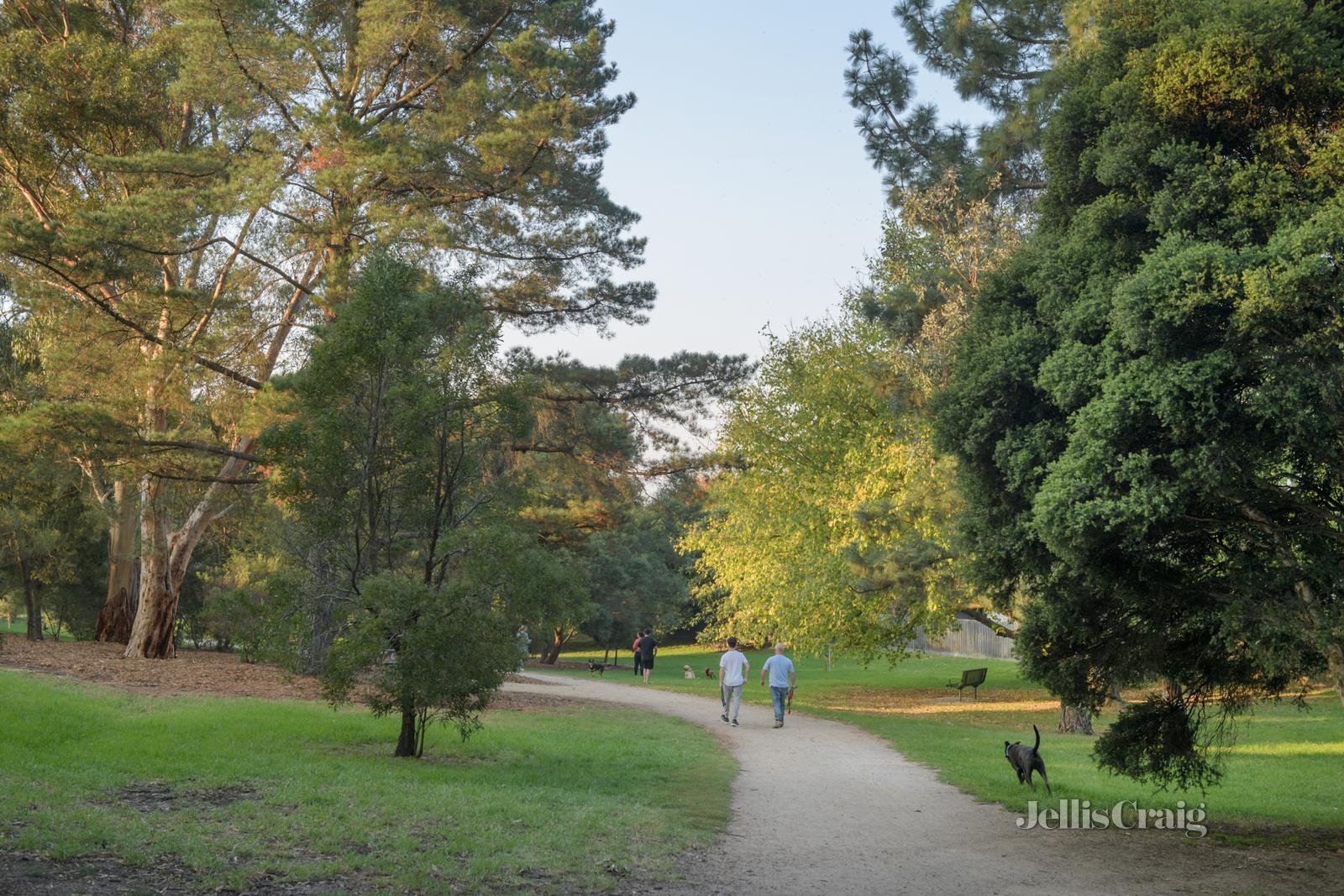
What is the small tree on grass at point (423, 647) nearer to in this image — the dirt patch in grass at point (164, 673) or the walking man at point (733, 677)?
the dirt patch in grass at point (164, 673)

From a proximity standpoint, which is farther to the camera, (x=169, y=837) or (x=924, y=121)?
(x=924, y=121)

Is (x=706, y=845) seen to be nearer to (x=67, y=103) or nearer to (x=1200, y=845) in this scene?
(x=1200, y=845)

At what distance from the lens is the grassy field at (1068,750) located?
11.6 metres

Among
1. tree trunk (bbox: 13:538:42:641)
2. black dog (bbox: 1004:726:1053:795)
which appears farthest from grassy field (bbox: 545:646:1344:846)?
tree trunk (bbox: 13:538:42:641)

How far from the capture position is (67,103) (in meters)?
18.7

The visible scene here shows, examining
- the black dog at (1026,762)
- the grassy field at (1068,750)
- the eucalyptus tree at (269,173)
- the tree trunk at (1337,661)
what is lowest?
the grassy field at (1068,750)

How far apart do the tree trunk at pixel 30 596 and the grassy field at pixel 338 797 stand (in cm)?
2187

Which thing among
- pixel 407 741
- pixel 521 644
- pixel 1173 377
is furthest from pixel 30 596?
pixel 1173 377

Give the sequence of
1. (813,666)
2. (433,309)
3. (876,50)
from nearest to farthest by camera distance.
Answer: (433,309) → (876,50) → (813,666)

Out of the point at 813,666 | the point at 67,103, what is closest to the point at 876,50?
the point at 67,103

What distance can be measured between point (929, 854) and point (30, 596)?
36.6 m

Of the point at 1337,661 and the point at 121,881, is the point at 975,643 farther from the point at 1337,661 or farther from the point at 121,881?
the point at 121,881

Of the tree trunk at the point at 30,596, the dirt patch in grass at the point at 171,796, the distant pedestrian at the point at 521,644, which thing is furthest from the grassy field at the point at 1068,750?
the tree trunk at the point at 30,596

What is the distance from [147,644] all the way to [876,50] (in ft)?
70.5
